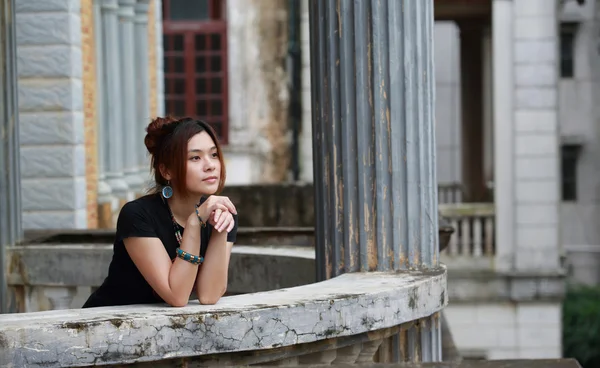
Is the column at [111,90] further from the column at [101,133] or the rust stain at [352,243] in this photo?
the rust stain at [352,243]

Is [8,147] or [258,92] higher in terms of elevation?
[258,92]

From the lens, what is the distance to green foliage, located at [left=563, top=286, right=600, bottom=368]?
24.4 meters

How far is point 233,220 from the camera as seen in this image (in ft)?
15.0

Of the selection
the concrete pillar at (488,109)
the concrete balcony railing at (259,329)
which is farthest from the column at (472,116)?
the concrete balcony railing at (259,329)

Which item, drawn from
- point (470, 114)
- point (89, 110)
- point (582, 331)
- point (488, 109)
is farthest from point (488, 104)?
point (89, 110)

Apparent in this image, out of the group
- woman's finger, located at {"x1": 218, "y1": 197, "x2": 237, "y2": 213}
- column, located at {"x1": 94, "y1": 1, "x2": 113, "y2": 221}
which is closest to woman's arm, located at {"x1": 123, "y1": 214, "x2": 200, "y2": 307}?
woman's finger, located at {"x1": 218, "y1": 197, "x2": 237, "y2": 213}

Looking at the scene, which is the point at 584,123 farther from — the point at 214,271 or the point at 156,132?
the point at 214,271

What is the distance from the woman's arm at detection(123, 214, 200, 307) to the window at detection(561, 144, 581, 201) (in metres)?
25.1

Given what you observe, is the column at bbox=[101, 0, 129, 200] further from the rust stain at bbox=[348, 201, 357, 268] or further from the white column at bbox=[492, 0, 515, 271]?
the white column at bbox=[492, 0, 515, 271]

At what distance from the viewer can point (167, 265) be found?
452 centimetres

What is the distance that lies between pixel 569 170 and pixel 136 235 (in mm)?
25579

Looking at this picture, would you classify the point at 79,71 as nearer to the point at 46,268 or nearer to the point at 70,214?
the point at 70,214

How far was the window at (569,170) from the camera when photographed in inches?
1144

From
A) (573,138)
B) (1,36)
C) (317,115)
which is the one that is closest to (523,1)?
(573,138)
